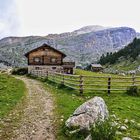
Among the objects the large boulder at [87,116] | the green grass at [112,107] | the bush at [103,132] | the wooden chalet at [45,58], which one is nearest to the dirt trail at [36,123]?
the green grass at [112,107]

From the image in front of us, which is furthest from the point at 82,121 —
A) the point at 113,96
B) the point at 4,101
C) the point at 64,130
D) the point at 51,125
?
the point at 113,96

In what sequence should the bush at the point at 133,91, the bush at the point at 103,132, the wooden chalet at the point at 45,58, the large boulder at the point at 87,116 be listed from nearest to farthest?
the bush at the point at 103,132 → the large boulder at the point at 87,116 → the bush at the point at 133,91 → the wooden chalet at the point at 45,58

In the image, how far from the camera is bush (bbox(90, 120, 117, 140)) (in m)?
13.2

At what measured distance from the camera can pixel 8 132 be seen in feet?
50.3

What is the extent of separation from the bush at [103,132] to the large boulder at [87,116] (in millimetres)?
1096

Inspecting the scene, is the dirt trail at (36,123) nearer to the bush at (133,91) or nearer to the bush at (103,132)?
the bush at (103,132)

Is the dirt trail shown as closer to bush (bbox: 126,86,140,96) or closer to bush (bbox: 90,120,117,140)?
bush (bbox: 90,120,117,140)

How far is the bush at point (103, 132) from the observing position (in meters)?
13.2

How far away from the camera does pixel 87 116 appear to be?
1557cm

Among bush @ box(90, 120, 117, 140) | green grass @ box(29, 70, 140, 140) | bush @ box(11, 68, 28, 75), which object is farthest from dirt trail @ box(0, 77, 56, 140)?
bush @ box(11, 68, 28, 75)

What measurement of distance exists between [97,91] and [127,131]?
14.4 m

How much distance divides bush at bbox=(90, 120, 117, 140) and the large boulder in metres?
1.10

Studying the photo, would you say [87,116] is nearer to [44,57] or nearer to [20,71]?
[20,71]

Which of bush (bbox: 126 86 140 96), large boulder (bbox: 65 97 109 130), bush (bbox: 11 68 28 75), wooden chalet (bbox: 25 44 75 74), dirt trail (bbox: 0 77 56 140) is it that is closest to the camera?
dirt trail (bbox: 0 77 56 140)
